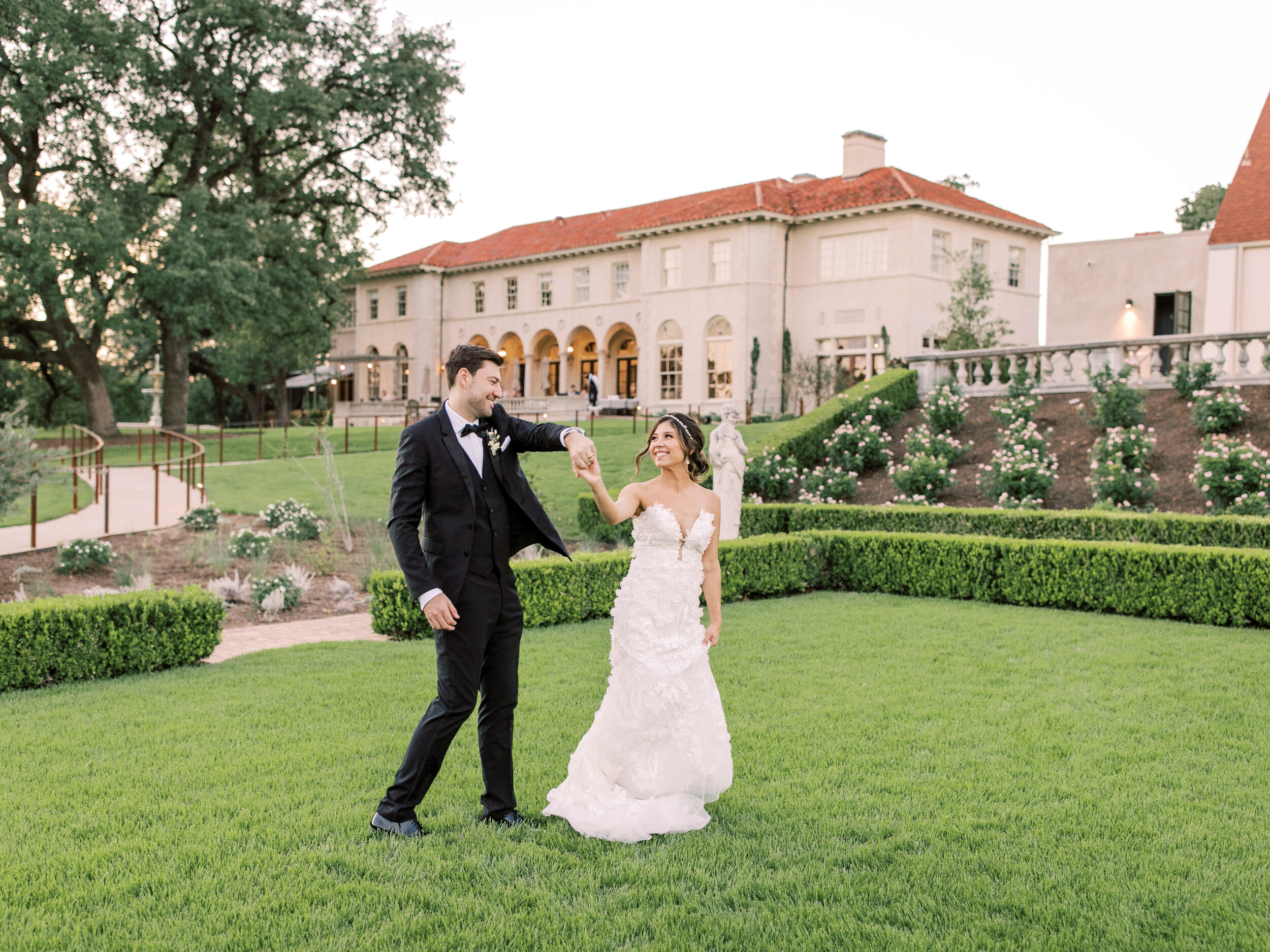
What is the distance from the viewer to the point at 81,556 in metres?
12.1

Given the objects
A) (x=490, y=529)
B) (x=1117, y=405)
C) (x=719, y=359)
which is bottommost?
(x=490, y=529)

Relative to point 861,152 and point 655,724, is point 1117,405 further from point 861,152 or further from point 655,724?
point 861,152

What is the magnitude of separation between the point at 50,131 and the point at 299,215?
25.3 feet

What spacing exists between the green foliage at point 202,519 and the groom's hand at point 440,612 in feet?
40.6

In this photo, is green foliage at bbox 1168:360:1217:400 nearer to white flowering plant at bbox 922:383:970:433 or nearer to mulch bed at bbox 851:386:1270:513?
mulch bed at bbox 851:386:1270:513

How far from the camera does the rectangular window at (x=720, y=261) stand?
3588 centimetres

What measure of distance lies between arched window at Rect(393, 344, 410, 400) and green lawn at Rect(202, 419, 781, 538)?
65.1 ft

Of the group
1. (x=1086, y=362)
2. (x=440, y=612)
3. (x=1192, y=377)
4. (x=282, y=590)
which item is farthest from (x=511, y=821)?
(x=1086, y=362)

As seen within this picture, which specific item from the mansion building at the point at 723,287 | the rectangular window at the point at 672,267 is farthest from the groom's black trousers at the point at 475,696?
the rectangular window at the point at 672,267

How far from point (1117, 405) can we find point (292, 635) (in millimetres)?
13858

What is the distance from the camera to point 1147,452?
15.3m

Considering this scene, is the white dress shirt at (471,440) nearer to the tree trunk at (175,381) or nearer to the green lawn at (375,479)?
the green lawn at (375,479)

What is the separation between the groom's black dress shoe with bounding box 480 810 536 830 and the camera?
4293 millimetres

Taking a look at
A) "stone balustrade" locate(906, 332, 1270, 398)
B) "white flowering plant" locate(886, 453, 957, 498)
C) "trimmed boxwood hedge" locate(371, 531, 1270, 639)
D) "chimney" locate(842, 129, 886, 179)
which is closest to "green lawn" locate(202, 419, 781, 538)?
"white flowering plant" locate(886, 453, 957, 498)
